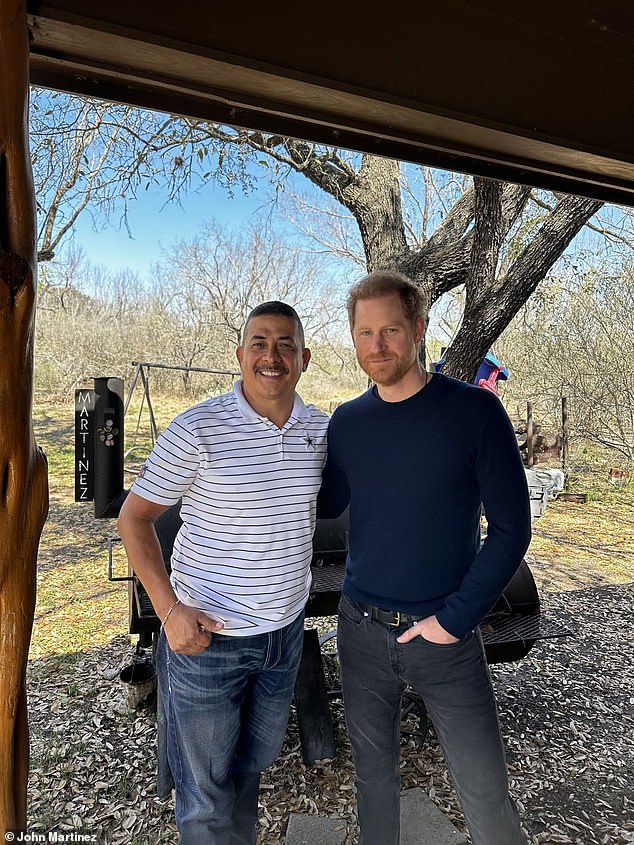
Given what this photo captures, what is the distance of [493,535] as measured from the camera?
1495mm

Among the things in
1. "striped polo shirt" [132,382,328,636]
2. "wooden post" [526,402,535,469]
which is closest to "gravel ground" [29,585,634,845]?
"striped polo shirt" [132,382,328,636]

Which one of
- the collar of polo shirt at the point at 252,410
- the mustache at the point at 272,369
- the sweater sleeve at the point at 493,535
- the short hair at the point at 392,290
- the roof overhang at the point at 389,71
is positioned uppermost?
the roof overhang at the point at 389,71

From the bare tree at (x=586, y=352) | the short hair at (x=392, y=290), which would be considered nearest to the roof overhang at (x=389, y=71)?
the short hair at (x=392, y=290)

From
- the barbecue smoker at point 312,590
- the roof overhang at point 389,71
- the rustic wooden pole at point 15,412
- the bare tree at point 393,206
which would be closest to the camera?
the rustic wooden pole at point 15,412

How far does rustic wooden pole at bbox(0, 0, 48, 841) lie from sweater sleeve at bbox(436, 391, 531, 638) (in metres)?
0.96

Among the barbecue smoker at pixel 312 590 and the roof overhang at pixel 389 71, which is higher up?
the roof overhang at pixel 389 71

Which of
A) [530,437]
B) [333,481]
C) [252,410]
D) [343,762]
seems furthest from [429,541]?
[530,437]

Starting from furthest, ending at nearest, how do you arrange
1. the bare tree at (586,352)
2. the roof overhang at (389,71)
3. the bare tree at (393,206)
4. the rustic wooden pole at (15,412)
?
the bare tree at (586,352)
the bare tree at (393,206)
the roof overhang at (389,71)
the rustic wooden pole at (15,412)

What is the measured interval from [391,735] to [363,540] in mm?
551

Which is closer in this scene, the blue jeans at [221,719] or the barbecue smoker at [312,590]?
the blue jeans at [221,719]

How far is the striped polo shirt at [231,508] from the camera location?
1479 millimetres

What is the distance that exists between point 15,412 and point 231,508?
66cm

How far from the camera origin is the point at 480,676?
5.11 ft

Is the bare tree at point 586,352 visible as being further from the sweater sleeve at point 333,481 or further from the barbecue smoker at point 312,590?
the sweater sleeve at point 333,481
